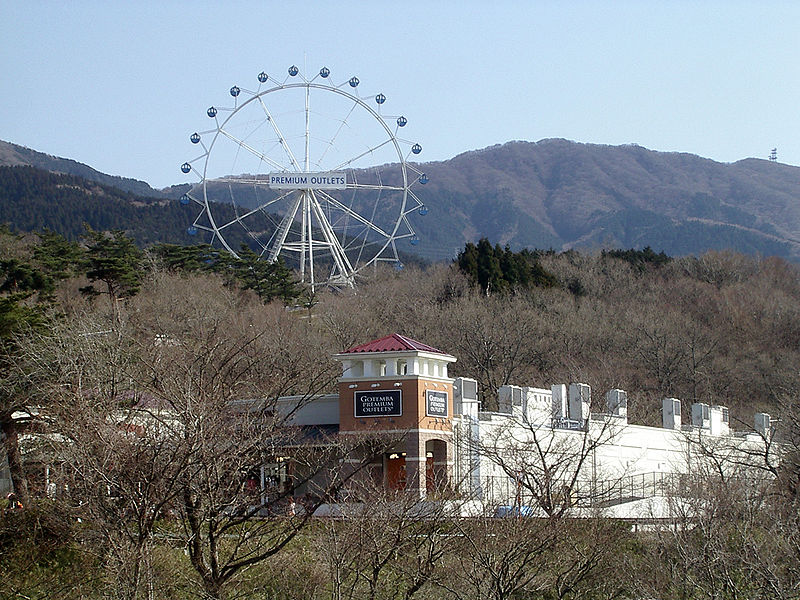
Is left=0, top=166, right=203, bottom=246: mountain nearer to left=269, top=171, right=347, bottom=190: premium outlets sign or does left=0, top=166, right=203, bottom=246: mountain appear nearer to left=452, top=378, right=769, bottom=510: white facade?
left=269, top=171, right=347, bottom=190: premium outlets sign

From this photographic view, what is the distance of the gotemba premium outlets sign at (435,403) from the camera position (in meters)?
33.2

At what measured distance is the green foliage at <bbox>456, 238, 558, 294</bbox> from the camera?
235 feet

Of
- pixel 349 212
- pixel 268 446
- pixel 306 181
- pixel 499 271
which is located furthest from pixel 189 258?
pixel 268 446

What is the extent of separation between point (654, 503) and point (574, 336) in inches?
1176

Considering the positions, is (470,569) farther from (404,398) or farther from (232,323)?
(232,323)

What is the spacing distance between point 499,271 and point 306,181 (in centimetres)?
1384

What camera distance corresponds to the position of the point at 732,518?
26.7m

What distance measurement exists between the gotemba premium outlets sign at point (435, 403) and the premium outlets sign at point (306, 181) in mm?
33185

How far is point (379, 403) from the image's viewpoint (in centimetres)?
3331

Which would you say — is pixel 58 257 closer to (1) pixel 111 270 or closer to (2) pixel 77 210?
(1) pixel 111 270

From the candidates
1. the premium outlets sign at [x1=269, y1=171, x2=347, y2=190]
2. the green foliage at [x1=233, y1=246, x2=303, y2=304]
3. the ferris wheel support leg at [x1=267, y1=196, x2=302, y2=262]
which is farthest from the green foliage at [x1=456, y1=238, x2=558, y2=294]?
the ferris wheel support leg at [x1=267, y1=196, x2=302, y2=262]

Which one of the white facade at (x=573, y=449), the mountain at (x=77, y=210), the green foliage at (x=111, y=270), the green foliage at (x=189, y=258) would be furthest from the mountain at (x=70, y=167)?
the white facade at (x=573, y=449)

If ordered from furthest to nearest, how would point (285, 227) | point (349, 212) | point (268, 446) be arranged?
1. point (285, 227)
2. point (349, 212)
3. point (268, 446)

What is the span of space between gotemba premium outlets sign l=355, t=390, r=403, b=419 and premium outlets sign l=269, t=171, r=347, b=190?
33.3 m
